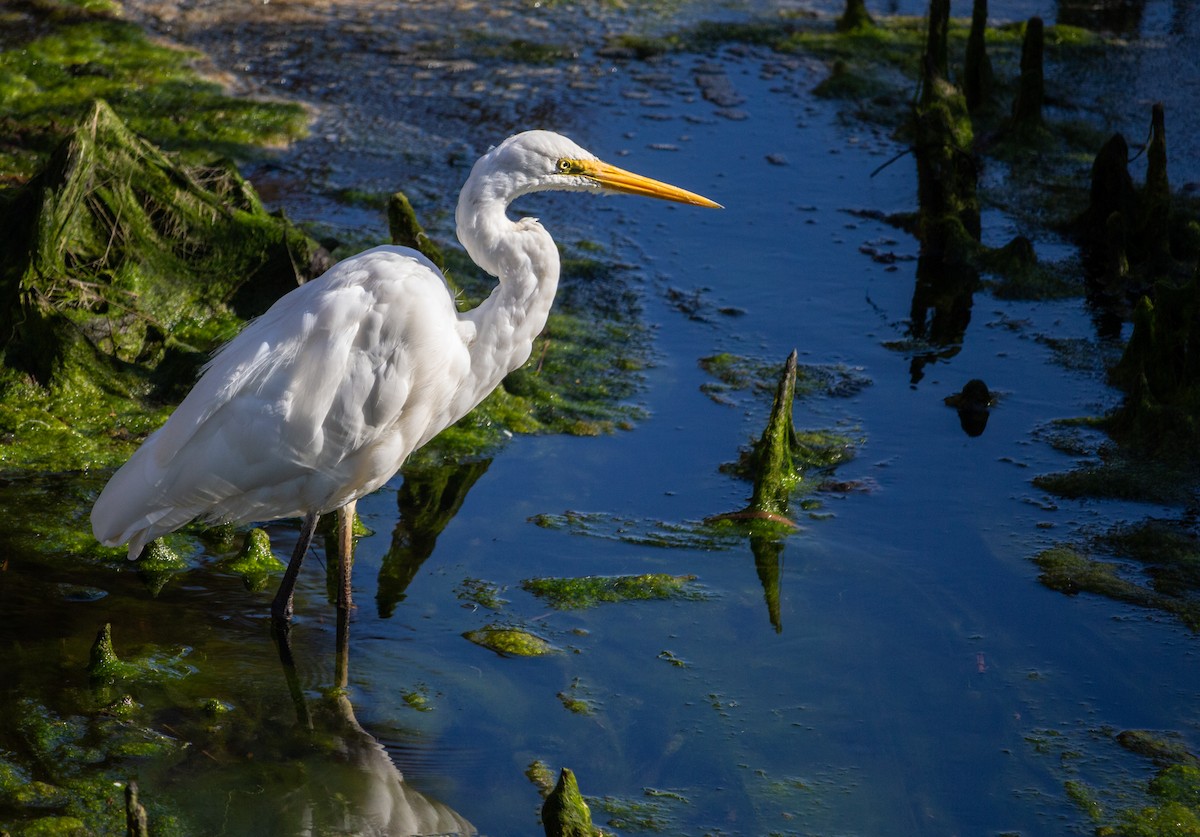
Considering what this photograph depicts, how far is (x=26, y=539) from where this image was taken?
4902mm

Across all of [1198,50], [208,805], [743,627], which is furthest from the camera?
[1198,50]

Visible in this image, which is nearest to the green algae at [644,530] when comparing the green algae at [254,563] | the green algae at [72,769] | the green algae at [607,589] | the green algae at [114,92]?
the green algae at [607,589]

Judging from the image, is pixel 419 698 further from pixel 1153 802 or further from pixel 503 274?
pixel 1153 802

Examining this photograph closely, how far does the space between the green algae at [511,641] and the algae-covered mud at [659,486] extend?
0.01 metres

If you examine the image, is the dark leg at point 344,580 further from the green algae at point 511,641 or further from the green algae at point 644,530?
the green algae at point 644,530

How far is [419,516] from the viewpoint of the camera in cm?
553

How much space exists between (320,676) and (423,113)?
5944mm

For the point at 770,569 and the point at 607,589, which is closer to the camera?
the point at 607,589

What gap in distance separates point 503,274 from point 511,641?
1.29m

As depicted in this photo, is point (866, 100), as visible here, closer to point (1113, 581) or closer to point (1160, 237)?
point (1160, 237)

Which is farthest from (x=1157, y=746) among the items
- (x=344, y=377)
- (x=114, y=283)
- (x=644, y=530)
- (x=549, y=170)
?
(x=114, y=283)

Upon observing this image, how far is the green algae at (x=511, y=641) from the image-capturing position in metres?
4.59

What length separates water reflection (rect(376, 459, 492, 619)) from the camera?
5.07 metres

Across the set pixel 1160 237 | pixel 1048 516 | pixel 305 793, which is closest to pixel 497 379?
pixel 305 793
